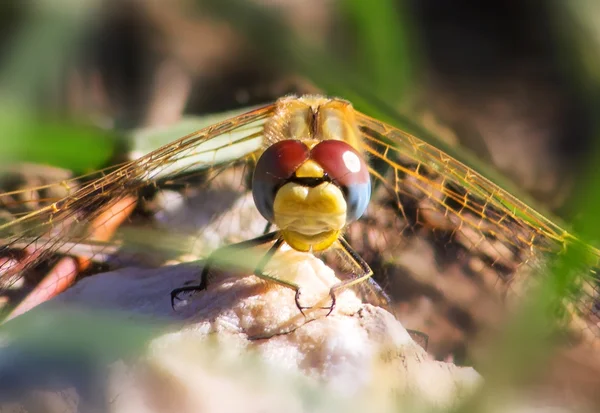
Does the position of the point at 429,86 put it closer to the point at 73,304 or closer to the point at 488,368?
the point at 73,304

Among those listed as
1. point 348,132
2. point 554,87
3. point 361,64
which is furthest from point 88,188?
point 554,87

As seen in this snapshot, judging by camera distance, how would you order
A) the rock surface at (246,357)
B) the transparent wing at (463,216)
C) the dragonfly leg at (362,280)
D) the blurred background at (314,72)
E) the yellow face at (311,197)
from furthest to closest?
the blurred background at (314,72)
the transparent wing at (463,216)
the dragonfly leg at (362,280)
the yellow face at (311,197)
the rock surface at (246,357)

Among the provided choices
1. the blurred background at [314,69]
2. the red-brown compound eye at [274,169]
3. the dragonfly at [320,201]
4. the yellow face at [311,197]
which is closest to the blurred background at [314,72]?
the blurred background at [314,69]

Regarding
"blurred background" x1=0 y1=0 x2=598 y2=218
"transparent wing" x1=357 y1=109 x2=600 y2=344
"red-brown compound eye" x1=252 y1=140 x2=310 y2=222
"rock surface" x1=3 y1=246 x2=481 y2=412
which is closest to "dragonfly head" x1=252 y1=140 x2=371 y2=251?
"red-brown compound eye" x1=252 y1=140 x2=310 y2=222

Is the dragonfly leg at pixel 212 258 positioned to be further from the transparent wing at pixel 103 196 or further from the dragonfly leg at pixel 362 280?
the transparent wing at pixel 103 196

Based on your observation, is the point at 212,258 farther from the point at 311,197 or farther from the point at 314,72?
the point at 314,72

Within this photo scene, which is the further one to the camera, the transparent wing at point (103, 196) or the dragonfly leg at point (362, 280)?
the transparent wing at point (103, 196)

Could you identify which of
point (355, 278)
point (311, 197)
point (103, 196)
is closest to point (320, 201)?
point (311, 197)
